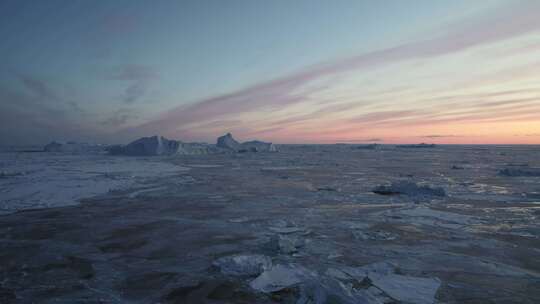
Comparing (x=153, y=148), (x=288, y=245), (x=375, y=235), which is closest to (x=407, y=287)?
(x=288, y=245)

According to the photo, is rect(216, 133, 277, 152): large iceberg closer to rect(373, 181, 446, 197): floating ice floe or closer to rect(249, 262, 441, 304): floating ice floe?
rect(373, 181, 446, 197): floating ice floe

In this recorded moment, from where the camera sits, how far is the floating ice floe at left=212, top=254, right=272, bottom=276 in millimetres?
4238

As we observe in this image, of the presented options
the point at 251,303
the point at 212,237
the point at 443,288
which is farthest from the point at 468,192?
the point at 251,303

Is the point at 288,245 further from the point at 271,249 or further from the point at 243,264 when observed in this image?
the point at 243,264

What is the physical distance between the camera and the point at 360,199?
9578 millimetres

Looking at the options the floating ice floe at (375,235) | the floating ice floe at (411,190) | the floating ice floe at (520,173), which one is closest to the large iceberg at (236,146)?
the floating ice floe at (520,173)

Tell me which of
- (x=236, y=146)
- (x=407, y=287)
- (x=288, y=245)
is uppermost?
(x=236, y=146)

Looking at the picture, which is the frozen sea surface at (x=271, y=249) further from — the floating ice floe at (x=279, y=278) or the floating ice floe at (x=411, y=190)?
the floating ice floe at (x=411, y=190)

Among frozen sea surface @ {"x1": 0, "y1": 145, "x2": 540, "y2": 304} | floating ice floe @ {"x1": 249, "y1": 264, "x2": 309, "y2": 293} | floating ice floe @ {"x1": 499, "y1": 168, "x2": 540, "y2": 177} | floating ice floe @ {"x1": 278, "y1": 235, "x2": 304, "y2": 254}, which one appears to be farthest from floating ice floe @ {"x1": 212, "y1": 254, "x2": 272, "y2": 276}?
floating ice floe @ {"x1": 499, "y1": 168, "x2": 540, "y2": 177}

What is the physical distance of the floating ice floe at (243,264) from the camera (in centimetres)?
424

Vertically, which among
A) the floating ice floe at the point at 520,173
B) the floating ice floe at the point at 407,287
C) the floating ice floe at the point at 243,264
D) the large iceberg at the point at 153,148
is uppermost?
the large iceberg at the point at 153,148

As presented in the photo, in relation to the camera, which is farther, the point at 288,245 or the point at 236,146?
the point at 236,146

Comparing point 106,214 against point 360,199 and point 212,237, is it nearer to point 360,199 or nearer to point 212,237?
point 212,237

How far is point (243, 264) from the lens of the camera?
438 cm
